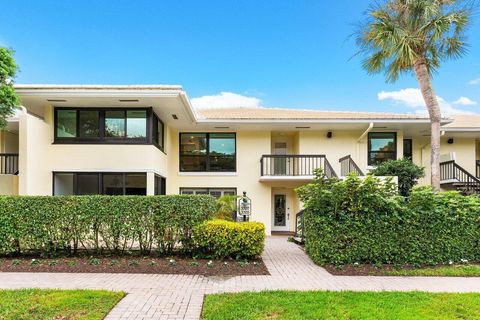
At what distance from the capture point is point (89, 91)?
38.3ft

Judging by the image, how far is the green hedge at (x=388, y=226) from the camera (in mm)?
8656

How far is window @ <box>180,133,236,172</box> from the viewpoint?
1730 cm

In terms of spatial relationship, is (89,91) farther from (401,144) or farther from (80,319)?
(401,144)

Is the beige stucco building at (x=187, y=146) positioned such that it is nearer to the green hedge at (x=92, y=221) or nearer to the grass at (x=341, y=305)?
the green hedge at (x=92, y=221)

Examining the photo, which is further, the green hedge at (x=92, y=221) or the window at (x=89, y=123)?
the window at (x=89, y=123)

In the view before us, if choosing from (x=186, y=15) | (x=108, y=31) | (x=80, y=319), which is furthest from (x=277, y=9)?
(x=80, y=319)

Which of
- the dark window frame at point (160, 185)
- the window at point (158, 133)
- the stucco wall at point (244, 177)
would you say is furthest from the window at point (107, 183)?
the stucco wall at point (244, 177)

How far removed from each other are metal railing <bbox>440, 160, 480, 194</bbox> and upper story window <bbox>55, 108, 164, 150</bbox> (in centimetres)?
1325

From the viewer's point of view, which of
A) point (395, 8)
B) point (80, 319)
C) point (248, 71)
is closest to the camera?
point (80, 319)

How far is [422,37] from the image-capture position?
12.8 metres

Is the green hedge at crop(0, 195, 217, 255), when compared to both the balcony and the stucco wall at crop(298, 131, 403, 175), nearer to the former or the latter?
the balcony

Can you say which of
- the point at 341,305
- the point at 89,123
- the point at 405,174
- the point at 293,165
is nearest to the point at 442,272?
the point at 341,305

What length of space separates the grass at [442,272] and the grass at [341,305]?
1730 millimetres

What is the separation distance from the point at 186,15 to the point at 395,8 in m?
9.14
